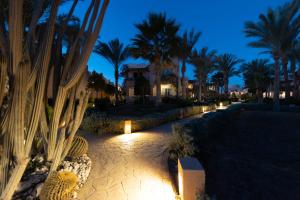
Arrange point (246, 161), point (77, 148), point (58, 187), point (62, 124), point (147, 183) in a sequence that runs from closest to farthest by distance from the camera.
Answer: point (58, 187)
point (62, 124)
point (147, 183)
point (77, 148)
point (246, 161)

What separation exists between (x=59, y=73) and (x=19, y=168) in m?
Result: 1.99

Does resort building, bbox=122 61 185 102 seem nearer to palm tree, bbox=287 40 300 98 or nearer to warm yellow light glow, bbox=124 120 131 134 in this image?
palm tree, bbox=287 40 300 98

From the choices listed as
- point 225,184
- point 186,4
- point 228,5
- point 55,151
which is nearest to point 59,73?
point 55,151

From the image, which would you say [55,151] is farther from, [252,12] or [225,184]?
[252,12]

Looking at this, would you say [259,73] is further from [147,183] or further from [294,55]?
[147,183]

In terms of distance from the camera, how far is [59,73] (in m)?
3.51

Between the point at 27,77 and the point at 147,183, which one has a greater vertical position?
the point at 27,77

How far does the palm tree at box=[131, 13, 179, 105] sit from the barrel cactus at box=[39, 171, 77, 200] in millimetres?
13522

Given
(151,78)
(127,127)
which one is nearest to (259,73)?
(151,78)

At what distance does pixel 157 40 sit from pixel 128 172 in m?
14.3

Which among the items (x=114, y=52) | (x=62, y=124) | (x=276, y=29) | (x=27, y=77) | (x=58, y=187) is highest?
(x=276, y=29)

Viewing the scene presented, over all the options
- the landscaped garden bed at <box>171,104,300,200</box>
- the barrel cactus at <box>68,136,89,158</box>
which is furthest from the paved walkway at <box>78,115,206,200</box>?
the landscaped garden bed at <box>171,104,300,200</box>

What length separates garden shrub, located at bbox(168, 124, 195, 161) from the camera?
438cm

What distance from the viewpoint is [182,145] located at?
4.58 m
